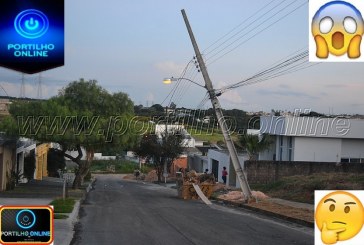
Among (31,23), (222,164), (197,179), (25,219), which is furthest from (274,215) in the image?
(222,164)

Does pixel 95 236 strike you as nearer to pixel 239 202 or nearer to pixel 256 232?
pixel 256 232

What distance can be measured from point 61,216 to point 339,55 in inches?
503

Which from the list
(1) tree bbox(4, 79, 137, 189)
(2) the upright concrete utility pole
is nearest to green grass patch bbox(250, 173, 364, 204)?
(2) the upright concrete utility pole

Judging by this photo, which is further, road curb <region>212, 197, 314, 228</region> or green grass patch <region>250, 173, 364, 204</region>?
green grass patch <region>250, 173, 364, 204</region>

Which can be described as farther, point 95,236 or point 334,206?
point 95,236

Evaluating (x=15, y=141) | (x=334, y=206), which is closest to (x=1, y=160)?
(x=15, y=141)

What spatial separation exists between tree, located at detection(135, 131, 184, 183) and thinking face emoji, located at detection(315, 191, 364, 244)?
54.6m

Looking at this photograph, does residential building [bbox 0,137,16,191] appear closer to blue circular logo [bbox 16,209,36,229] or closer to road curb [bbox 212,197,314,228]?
road curb [bbox 212,197,314,228]

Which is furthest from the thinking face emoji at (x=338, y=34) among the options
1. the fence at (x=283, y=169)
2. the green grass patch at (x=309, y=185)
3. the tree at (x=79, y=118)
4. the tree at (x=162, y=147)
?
the tree at (x=162, y=147)

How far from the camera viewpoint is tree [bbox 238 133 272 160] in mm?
40344

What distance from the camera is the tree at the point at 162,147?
203 ft

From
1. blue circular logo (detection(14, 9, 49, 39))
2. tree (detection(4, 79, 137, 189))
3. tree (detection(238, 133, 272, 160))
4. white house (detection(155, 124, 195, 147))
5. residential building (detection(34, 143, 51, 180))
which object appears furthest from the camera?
white house (detection(155, 124, 195, 147))

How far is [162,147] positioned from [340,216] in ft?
181

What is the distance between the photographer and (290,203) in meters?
26.5
